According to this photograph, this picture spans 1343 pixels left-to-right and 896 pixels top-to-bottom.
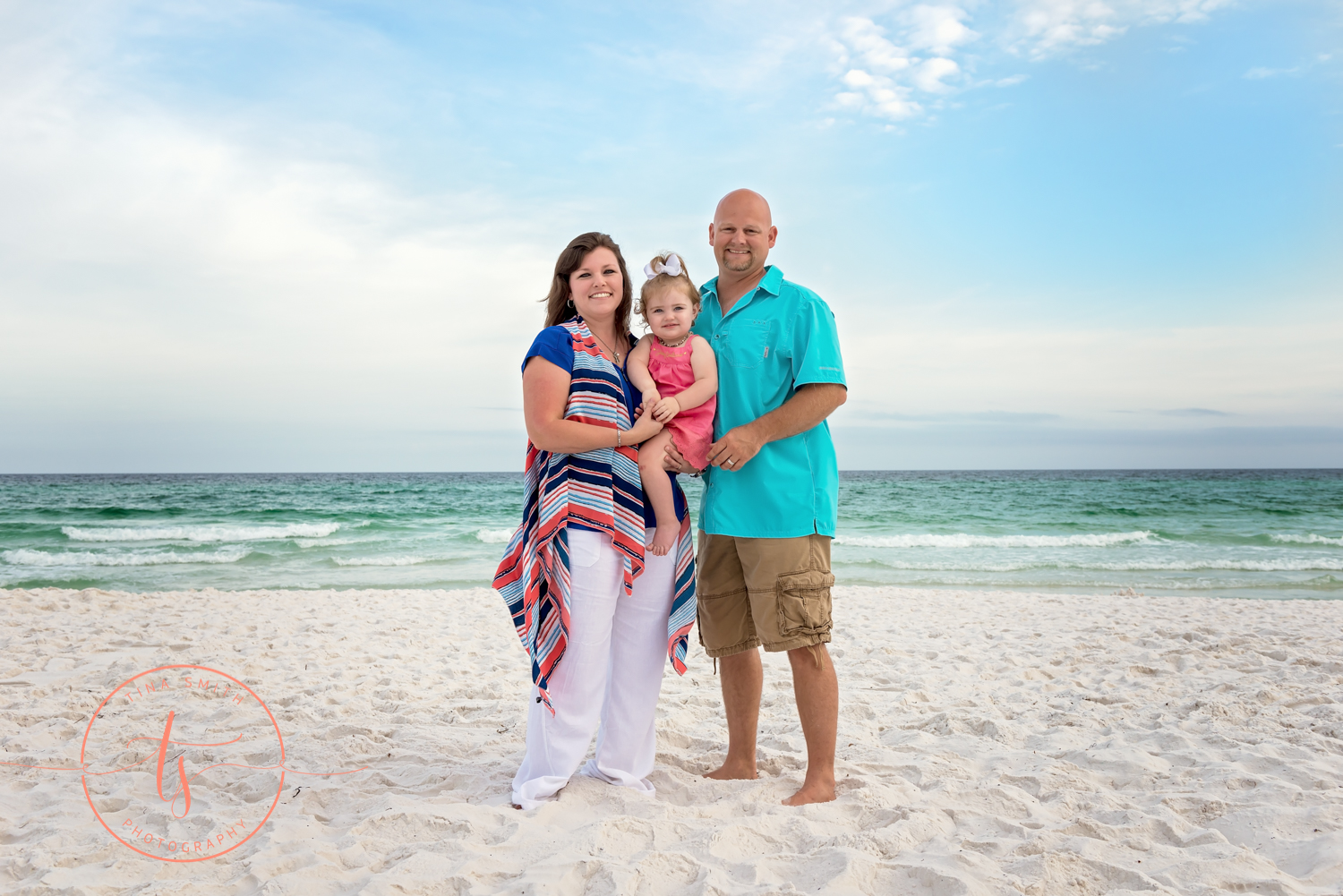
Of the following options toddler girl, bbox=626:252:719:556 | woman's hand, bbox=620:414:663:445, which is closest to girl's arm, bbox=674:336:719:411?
toddler girl, bbox=626:252:719:556

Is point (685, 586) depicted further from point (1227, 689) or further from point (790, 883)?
point (1227, 689)

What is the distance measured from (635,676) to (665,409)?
1.01m

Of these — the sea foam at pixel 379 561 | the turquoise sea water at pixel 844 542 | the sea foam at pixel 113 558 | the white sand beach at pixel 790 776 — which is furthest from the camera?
the sea foam at pixel 379 561

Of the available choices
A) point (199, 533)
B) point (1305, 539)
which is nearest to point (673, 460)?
point (1305, 539)

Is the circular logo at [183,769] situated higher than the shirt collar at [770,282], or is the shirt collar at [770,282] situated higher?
the shirt collar at [770,282]

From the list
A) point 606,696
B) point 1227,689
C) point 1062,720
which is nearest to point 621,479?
point 606,696

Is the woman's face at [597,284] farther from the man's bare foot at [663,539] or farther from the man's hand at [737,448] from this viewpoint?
the man's bare foot at [663,539]

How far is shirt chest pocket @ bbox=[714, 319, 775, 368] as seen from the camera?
2.78 m

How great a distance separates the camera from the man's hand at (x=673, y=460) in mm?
2709

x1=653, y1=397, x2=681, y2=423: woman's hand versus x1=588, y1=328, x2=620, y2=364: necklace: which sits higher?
x1=588, y1=328, x2=620, y2=364: necklace

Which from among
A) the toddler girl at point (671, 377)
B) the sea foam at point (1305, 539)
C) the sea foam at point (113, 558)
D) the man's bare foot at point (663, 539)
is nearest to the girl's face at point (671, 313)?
the toddler girl at point (671, 377)

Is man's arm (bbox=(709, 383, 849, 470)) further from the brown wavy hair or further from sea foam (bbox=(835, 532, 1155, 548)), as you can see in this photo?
sea foam (bbox=(835, 532, 1155, 548))

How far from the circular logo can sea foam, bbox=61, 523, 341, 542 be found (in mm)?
12184

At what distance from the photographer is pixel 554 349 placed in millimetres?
2635
